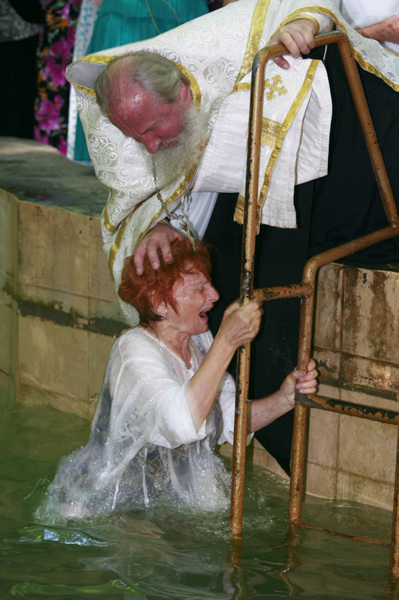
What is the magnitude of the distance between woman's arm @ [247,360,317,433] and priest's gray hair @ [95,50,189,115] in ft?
2.91

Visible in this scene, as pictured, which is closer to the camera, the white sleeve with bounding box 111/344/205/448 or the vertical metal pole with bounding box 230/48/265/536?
the vertical metal pole with bounding box 230/48/265/536

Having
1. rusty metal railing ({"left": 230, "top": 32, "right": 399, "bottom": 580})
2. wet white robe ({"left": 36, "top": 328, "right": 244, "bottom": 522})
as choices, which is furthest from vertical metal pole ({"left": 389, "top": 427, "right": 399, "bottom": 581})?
wet white robe ({"left": 36, "top": 328, "right": 244, "bottom": 522})

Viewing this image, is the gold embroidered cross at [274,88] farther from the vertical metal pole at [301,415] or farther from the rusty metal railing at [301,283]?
the vertical metal pole at [301,415]

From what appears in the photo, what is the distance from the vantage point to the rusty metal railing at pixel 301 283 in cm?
245

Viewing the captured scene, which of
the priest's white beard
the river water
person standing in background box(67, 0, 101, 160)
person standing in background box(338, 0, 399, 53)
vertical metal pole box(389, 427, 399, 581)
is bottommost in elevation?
the river water

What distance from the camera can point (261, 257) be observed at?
10.3ft

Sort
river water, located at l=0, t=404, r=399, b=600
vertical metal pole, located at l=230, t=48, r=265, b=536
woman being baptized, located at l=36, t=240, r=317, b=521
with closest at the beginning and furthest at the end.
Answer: vertical metal pole, located at l=230, t=48, r=265, b=536 → river water, located at l=0, t=404, r=399, b=600 → woman being baptized, located at l=36, t=240, r=317, b=521

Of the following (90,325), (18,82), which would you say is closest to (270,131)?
(90,325)

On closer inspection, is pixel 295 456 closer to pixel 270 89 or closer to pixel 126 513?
pixel 126 513

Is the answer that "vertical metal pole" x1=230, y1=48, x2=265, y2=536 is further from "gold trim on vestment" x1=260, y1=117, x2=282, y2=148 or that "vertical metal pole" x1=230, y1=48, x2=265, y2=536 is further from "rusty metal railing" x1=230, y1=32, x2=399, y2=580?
"gold trim on vestment" x1=260, y1=117, x2=282, y2=148

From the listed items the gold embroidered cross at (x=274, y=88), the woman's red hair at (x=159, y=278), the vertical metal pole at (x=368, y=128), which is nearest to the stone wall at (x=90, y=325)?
the vertical metal pole at (x=368, y=128)

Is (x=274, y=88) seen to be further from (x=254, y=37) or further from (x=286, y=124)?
(x=254, y=37)

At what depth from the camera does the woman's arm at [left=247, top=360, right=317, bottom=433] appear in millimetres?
2832

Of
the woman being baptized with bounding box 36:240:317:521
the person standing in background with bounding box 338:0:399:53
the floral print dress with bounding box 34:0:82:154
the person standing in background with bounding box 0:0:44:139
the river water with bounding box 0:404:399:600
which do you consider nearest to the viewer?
the river water with bounding box 0:404:399:600
